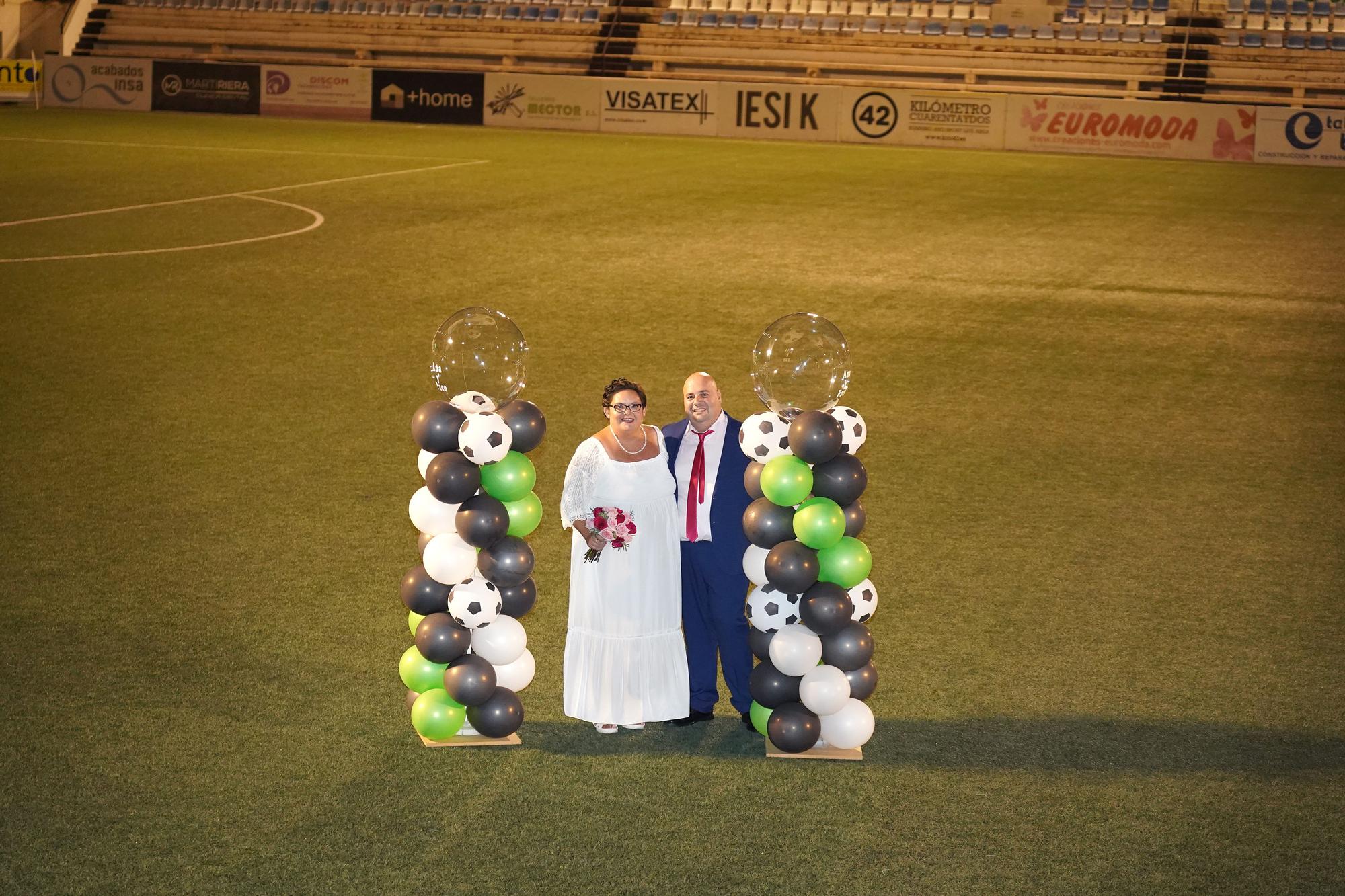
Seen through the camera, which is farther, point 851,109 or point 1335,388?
point 851,109

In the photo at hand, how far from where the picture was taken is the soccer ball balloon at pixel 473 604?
6.29m

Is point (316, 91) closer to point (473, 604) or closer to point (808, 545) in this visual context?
point (473, 604)

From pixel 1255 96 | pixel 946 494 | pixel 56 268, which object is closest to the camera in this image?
pixel 946 494

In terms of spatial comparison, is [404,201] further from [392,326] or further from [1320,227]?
[1320,227]

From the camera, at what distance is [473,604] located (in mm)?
6289

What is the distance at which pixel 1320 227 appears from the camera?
21125 millimetres

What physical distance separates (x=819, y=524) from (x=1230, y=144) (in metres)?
27.6

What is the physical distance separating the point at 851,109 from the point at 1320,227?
13.9 meters

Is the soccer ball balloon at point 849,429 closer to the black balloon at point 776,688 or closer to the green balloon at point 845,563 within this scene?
the green balloon at point 845,563

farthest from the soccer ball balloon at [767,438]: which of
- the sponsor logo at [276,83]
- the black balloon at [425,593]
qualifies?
the sponsor logo at [276,83]

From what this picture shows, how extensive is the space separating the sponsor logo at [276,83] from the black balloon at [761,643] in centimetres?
3354

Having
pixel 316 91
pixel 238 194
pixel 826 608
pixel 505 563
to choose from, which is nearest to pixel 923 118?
pixel 316 91

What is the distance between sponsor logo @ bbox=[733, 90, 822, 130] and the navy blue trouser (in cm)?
2793

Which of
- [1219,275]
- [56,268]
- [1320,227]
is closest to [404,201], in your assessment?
[56,268]
